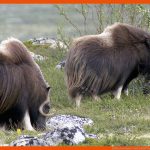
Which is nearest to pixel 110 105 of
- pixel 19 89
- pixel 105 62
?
pixel 105 62

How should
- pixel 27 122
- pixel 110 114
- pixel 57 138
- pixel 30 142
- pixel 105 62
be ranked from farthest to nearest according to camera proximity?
pixel 105 62, pixel 110 114, pixel 27 122, pixel 57 138, pixel 30 142

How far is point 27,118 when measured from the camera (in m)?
7.36

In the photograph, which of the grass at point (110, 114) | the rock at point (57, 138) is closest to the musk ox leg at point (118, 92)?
the grass at point (110, 114)

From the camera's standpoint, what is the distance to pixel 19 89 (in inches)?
285

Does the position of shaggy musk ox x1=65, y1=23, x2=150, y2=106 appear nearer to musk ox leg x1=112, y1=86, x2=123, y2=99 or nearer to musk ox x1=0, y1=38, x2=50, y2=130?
musk ox leg x1=112, y1=86, x2=123, y2=99

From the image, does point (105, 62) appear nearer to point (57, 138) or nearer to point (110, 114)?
point (110, 114)

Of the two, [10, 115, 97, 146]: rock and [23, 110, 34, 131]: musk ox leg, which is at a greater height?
[10, 115, 97, 146]: rock

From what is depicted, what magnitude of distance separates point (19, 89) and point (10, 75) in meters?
0.18

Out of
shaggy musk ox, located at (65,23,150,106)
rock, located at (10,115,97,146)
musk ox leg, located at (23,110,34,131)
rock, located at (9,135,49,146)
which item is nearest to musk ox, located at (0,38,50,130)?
musk ox leg, located at (23,110,34,131)

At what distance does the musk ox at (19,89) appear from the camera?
717 cm

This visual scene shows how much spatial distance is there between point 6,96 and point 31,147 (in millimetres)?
2010

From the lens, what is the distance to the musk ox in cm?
717

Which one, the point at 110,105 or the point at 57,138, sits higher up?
the point at 57,138

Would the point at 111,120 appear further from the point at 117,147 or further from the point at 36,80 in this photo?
the point at 117,147
